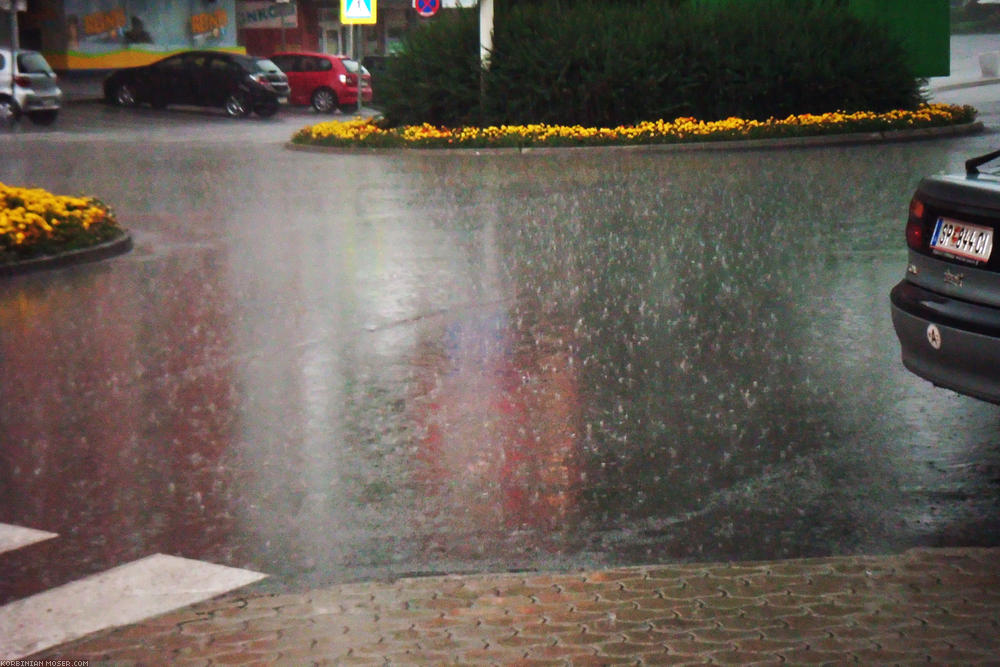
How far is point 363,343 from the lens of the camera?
10.2 metres

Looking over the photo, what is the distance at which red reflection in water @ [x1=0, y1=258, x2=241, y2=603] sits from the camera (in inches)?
247

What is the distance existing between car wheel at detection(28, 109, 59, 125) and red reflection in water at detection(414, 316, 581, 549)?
29.8 meters

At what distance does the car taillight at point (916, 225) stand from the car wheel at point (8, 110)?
33.3 metres

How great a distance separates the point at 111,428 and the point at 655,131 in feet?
65.9

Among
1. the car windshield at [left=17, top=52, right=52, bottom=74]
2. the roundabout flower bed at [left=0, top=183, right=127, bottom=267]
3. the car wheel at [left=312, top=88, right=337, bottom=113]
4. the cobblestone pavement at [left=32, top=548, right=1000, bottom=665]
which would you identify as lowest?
the car wheel at [left=312, top=88, right=337, bottom=113]

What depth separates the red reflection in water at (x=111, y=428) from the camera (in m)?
6.29

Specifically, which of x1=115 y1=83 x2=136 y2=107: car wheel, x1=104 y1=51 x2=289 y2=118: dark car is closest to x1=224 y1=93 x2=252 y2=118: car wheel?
x1=104 y1=51 x2=289 y2=118: dark car

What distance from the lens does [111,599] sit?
18.2ft

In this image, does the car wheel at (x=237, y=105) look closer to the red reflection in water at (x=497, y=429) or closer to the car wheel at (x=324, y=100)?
the car wheel at (x=324, y=100)

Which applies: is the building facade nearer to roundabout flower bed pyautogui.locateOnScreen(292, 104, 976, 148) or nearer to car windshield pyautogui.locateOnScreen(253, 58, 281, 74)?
car windshield pyautogui.locateOnScreen(253, 58, 281, 74)

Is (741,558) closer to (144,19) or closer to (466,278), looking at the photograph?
(466,278)

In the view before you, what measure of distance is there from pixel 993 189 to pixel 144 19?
166ft

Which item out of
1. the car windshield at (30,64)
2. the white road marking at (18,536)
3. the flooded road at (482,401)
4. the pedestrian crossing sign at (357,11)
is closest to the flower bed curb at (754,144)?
the pedestrian crossing sign at (357,11)

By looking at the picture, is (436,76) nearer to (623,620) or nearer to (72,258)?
(72,258)
